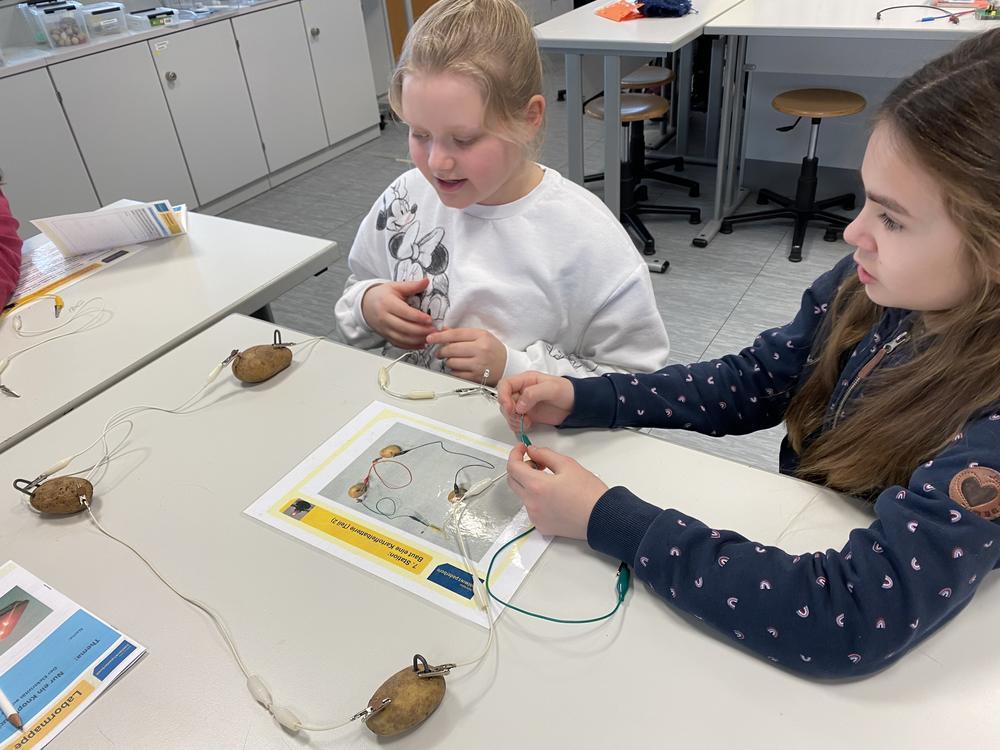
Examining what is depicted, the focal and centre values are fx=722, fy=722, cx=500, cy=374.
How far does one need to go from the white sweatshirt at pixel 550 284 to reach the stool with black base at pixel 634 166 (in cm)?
183

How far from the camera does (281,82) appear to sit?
368 cm

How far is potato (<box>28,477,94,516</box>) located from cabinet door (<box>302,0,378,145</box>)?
11.5 feet

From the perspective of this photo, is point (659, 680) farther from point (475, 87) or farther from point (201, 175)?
point (201, 175)

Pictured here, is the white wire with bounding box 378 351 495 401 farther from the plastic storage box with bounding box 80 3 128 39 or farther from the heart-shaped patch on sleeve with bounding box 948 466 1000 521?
the plastic storage box with bounding box 80 3 128 39

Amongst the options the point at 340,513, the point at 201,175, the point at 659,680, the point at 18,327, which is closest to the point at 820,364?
the point at 659,680

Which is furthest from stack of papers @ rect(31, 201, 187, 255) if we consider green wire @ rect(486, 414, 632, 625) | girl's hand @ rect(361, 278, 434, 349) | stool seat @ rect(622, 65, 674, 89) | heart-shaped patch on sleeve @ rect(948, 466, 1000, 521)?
stool seat @ rect(622, 65, 674, 89)

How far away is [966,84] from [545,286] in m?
0.61

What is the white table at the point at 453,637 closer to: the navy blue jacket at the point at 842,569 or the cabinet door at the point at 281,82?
the navy blue jacket at the point at 842,569

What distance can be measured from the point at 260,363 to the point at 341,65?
3.48 metres

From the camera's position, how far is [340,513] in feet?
2.65

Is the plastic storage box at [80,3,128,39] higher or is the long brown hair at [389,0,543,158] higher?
the long brown hair at [389,0,543,158]

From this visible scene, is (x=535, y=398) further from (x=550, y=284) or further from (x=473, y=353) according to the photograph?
(x=550, y=284)

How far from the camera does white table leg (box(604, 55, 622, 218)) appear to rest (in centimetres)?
249

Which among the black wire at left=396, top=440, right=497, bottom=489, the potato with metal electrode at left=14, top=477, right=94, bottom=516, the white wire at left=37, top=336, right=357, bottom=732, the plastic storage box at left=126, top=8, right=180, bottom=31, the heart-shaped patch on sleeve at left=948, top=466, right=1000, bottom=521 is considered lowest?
the black wire at left=396, top=440, right=497, bottom=489
